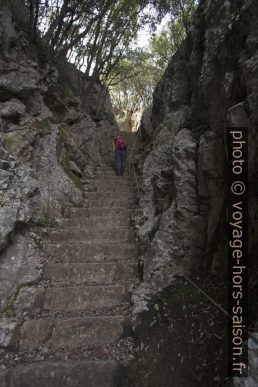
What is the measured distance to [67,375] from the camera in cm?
412

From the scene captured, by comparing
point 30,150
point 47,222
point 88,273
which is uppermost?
point 30,150

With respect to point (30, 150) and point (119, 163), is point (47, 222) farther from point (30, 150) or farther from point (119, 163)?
point (119, 163)

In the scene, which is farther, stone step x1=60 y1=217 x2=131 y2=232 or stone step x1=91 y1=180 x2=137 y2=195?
stone step x1=91 y1=180 x2=137 y2=195

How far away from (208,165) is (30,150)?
4.63m

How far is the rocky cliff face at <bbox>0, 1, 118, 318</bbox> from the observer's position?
5859 millimetres

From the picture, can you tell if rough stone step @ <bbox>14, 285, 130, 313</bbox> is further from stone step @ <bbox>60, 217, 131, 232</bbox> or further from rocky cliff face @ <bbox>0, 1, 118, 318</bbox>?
stone step @ <bbox>60, 217, 131, 232</bbox>

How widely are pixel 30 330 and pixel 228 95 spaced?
14.6 feet

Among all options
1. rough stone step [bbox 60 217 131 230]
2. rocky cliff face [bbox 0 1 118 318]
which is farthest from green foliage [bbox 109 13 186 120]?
rough stone step [bbox 60 217 131 230]

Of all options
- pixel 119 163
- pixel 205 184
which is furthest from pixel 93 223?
pixel 119 163

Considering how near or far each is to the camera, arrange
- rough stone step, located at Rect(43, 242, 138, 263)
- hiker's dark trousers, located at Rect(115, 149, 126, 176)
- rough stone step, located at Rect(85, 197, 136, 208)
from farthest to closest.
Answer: hiker's dark trousers, located at Rect(115, 149, 126, 176) < rough stone step, located at Rect(85, 197, 136, 208) < rough stone step, located at Rect(43, 242, 138, 263)

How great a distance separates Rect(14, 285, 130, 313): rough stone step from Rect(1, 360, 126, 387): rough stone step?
1046 millimetres

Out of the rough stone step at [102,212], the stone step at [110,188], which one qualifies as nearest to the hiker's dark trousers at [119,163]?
the stone step at [110,188]

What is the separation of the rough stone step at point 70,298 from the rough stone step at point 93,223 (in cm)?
206

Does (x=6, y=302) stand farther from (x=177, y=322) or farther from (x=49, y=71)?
(x=49, y=71)
